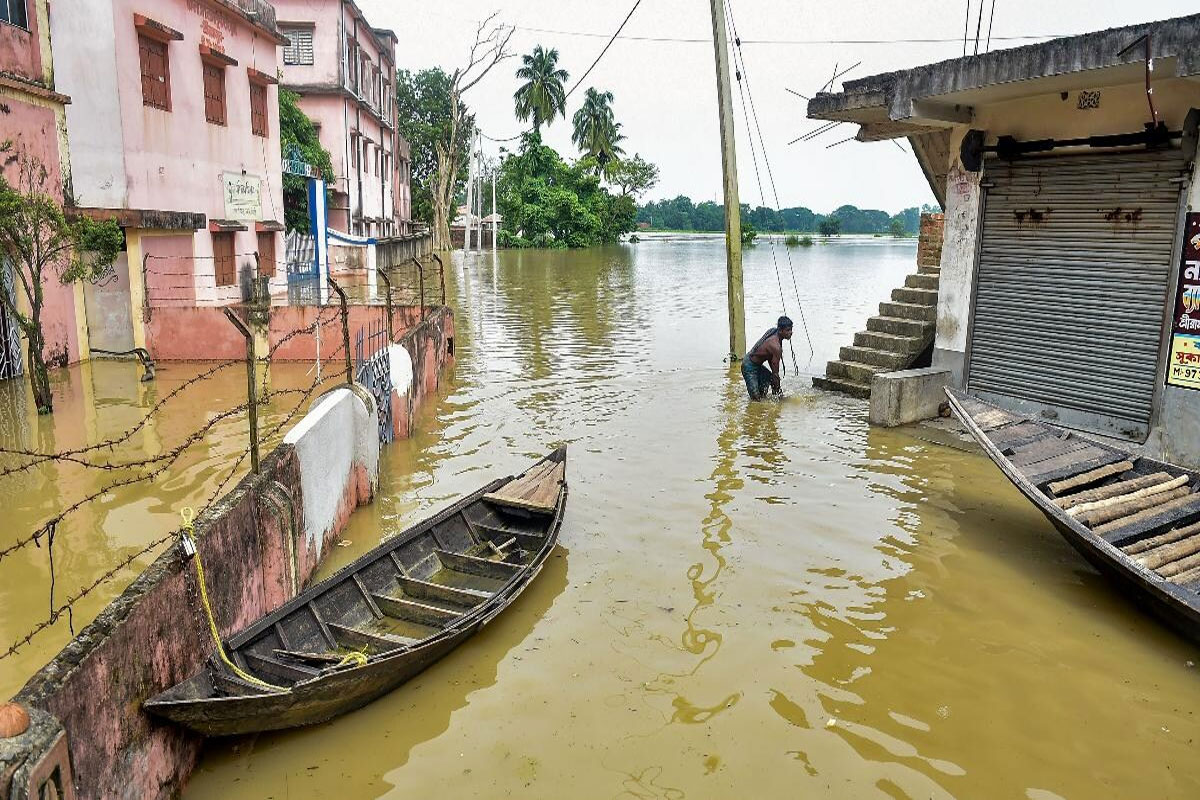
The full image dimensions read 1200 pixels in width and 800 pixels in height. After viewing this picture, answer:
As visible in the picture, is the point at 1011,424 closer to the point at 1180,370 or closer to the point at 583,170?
the point at 1180,370

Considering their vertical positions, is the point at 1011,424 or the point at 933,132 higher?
the point at 933,132

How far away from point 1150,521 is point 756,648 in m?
3.45

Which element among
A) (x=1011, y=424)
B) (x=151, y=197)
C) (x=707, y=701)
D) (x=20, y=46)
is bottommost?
(x=707, y=701)

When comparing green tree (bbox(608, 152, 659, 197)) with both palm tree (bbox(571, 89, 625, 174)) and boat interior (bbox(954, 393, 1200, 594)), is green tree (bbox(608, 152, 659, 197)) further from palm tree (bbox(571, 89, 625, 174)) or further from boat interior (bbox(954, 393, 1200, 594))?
boat interior (bbox(954, 393, 1200, 594))

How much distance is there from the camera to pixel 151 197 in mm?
16688

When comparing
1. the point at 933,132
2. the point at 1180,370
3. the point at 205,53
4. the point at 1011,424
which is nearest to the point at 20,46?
the point at 205,53

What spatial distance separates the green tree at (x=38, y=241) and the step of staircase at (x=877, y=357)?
39.1ft

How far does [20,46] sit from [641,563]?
12.8 meters

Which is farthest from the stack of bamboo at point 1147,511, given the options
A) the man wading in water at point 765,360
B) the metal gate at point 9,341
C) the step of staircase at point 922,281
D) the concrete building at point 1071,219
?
the metal gate at point 9,341

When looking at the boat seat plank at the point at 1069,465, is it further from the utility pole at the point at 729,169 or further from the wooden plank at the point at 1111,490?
the utility pole at the point at 729,169

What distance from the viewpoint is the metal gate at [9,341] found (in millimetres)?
13398

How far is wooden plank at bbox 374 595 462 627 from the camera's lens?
240 inches

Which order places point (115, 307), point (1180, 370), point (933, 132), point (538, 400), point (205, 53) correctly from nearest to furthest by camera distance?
point (1180, 370) < point (933, 132) < point (538, 400) < point (115, 307) < point (205, 53)

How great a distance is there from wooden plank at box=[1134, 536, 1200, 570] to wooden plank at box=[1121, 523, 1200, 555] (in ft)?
0.26
